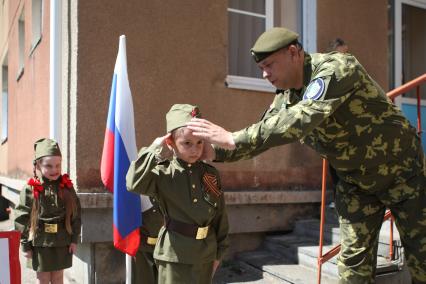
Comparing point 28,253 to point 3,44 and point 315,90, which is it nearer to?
point 315,90

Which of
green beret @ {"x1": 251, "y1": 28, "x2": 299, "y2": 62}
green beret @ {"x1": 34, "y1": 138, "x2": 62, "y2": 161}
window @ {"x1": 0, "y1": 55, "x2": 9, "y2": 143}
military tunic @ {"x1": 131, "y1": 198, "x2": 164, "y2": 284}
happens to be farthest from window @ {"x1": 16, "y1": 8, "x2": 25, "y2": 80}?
green beret @ {"x1": 251, "y1": 28, "x2": 299, "y2": 62}

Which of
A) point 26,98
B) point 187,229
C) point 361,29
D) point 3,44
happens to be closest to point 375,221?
point 187,229

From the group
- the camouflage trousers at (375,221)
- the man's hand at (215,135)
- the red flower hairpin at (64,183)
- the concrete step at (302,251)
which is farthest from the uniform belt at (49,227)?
the concrete step at (302,251)

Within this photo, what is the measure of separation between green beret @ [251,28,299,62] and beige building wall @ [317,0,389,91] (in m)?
3.53

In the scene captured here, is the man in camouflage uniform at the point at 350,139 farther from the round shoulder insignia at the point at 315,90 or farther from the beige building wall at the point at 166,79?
the beige building wall at the point at 166,79

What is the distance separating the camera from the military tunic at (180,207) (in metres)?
2.48

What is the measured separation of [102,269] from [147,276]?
993mm

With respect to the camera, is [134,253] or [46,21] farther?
[46,21]

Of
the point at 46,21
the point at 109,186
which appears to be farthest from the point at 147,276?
the point at 46,21

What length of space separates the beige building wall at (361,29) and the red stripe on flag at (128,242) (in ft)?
11.3

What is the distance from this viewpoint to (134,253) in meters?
3.25

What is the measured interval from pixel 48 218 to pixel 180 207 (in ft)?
4.61

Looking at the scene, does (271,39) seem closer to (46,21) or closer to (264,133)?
(264,133)

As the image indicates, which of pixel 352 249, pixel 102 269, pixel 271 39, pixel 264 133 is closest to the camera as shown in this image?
pixel 264 133
